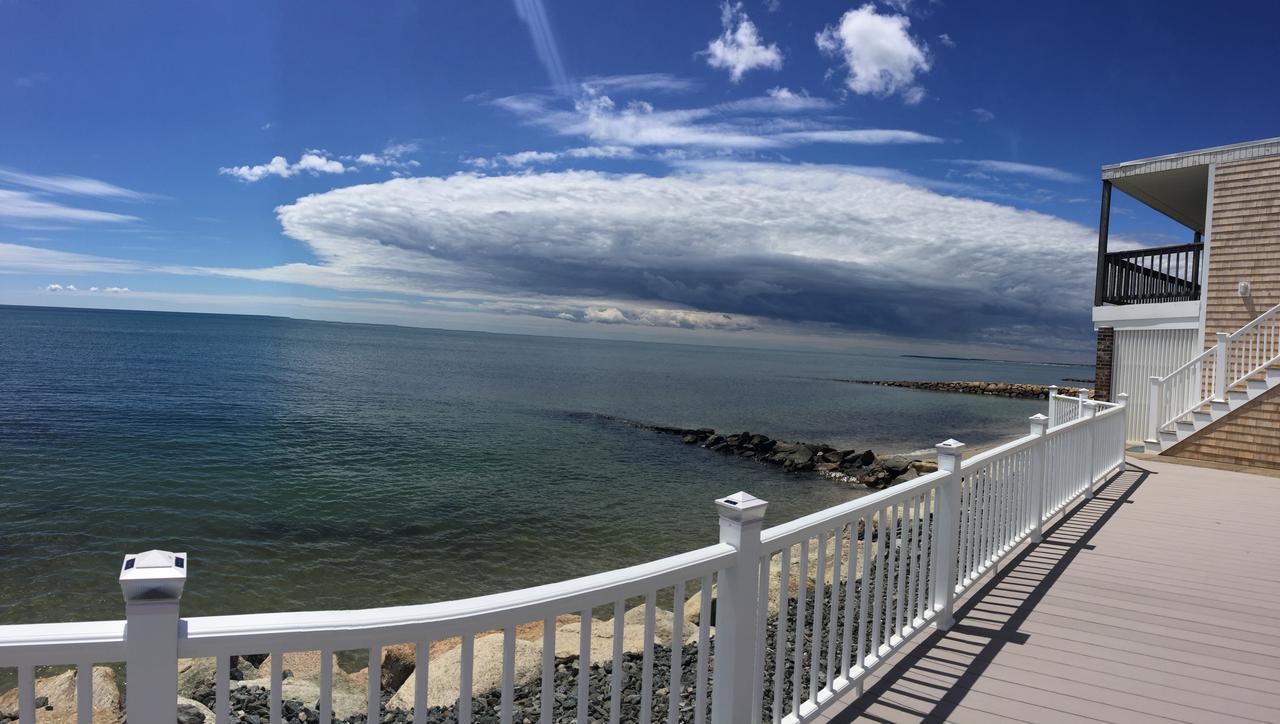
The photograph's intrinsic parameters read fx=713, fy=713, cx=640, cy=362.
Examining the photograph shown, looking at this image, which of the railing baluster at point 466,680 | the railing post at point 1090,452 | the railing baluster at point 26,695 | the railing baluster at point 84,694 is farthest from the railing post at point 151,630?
the railing post at point 1090,452

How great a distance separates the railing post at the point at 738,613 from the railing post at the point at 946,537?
7.72 ft

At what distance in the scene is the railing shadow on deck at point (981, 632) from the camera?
12.4ft

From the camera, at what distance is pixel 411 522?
14.9 m

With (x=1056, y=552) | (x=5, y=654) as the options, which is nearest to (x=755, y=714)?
(x=5, y=654)

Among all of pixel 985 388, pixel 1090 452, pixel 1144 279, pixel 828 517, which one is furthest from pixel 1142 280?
pixel 985 388

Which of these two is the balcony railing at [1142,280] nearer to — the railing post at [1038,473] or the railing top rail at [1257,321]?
the railing top rail at [1257,321]

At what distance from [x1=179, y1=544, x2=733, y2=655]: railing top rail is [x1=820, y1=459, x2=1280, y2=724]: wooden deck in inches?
78.9

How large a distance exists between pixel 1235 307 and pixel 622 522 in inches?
518

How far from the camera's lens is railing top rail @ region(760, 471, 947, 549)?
2908 millimetres

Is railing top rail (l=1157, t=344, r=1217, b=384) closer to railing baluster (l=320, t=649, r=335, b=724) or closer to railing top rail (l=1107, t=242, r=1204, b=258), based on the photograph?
railing top rail (l=1107, t=242, r=1204, b=258)

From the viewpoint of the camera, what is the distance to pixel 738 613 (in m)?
2.71

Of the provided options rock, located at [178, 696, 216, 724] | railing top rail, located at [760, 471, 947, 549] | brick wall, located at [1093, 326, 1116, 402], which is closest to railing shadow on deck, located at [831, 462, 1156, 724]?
railing top rail, located at [760, 471, 947, 549]

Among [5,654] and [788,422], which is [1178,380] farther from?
[788,422]

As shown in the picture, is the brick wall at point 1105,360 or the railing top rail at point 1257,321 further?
the brick wall at point 1105,360
